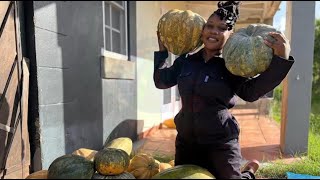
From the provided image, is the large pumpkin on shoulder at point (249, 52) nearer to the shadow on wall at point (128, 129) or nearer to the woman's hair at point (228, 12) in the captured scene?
the woman's hair at point (228, 12)

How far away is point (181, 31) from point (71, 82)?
2.40 m

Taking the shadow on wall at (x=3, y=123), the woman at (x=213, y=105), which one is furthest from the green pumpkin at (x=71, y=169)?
the shadow on wall at (x=3, y=123)

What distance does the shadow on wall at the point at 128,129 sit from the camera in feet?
18.9

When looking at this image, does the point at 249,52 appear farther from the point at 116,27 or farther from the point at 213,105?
the point at 116,27

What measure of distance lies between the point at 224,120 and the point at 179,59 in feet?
1.97

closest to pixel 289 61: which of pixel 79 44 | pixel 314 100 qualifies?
→ pixel 79 44

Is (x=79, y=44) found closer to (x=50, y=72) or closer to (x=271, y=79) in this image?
(x=50, y=72)

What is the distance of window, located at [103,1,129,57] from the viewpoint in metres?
5.76

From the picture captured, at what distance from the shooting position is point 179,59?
2.55 metres

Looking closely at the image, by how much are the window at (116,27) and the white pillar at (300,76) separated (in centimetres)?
286

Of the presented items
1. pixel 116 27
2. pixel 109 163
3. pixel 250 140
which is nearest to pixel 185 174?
pixel 109 163

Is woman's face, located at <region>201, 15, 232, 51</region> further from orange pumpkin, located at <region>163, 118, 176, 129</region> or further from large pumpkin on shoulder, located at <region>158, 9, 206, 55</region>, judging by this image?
orange pumpkin, located at <region>163, 118, 176, 129</region>

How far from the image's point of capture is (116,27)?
20.2ft

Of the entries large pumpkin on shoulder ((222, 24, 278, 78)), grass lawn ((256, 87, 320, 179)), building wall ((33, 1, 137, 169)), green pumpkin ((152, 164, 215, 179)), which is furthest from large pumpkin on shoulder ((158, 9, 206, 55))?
building wall ((33, 1, 137, 169))
